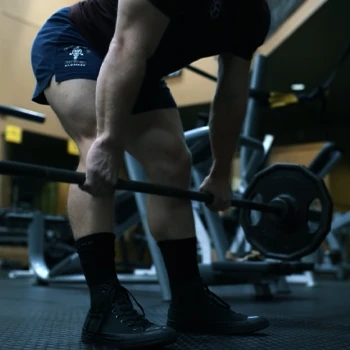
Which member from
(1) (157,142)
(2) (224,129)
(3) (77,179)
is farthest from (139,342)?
(2) (224,129)

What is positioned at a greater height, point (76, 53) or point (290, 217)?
point (76, 53)

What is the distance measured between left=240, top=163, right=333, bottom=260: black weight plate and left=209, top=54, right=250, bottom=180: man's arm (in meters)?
0.27

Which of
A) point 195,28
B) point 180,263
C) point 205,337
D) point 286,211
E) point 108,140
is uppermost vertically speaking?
point 195,28

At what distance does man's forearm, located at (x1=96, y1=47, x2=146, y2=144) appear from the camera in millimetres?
970

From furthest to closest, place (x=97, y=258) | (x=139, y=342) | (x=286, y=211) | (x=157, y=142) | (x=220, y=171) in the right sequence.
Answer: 1. (x=286, y=211)
2. (x=220, y=171)
3. (x=157, y=142)
4. (x=97, y=258)
5. (x=139, y=342)

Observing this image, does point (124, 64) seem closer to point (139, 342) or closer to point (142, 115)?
point (142, 115)

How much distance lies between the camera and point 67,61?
1123 mm

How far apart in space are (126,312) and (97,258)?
0.38 feet

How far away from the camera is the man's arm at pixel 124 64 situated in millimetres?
968

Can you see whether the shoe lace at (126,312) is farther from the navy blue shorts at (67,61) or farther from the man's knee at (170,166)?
the navy blue shorts at (67,61)

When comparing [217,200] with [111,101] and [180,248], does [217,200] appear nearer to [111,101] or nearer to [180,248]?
[180,248]

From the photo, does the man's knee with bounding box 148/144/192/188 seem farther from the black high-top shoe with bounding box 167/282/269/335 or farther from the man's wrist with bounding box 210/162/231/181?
the black high-top shoe with bounding box 167/282/269/335

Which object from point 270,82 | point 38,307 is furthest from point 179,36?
point 270,82

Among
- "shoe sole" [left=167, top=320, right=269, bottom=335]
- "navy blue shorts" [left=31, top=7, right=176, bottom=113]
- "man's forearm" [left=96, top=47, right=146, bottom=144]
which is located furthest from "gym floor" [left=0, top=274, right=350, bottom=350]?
"navy blue shorts" [left=31, top=7, right=176, bottom=113]
